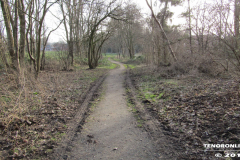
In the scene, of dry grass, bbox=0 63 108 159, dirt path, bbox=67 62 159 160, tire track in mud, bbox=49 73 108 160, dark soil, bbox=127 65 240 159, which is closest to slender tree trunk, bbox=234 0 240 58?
dark soil, bbox=127 65 240 159

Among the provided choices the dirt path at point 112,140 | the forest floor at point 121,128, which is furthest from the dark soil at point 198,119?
the dirt path at point 112,140

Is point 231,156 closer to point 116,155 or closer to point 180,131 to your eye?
point 180,131

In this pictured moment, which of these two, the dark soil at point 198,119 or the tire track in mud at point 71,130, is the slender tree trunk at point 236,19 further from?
the tire track in mud at point 71,130

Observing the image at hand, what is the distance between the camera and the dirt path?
3561mm

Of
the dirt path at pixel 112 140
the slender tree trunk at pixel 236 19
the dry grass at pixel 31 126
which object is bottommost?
the dirt path at pixel 112 140

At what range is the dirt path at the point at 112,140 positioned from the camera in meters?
3.56

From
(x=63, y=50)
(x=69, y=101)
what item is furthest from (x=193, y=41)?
(x=63, y=50)

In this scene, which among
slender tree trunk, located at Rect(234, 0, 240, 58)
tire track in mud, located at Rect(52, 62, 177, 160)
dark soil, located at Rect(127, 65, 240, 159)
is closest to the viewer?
tire track in mud, located at Rect(52, 62, 177, 160)

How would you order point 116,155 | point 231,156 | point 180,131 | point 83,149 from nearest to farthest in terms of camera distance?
point 231,156, point 116,155, point 83,149, point 180,131

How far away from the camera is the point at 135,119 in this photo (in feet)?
17.7

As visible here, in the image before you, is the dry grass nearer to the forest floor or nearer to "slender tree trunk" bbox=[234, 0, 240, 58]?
the forest floor

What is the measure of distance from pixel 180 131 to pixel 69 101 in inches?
193

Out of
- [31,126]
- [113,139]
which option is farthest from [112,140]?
[31,126]

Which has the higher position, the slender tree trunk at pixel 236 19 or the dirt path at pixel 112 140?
the slender tree trunk at pixel 236 19
